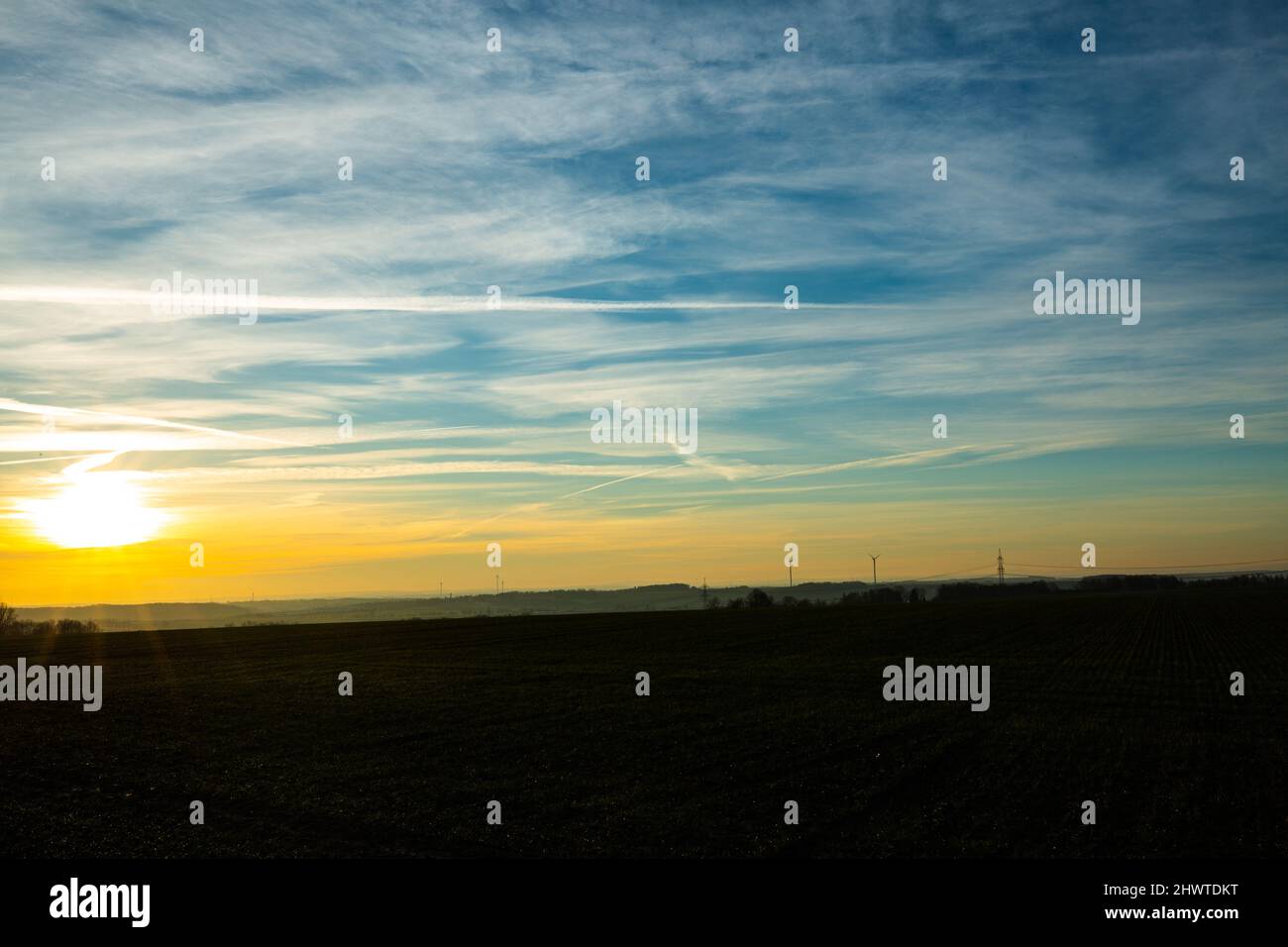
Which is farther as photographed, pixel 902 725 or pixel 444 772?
pixel 902 725

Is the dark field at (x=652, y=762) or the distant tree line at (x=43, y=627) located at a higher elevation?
the distant tree line at (x=43, y=627)

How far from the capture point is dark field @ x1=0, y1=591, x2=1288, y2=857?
1889 cm

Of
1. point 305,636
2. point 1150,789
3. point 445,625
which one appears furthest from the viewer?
point 445,625

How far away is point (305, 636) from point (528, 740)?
65311 millimetres

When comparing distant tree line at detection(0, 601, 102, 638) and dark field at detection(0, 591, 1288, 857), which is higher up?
distant tree line at detection(0, 601, 102, 638)

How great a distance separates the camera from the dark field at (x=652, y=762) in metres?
18.9

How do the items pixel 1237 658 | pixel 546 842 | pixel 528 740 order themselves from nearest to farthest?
pixel 546 842
pixel 528 740
pixel 1237 658

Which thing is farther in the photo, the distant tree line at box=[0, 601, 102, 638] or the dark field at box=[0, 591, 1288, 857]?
the distant tree line at box=[0, 601, 102, 638]

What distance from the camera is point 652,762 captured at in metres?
26.0

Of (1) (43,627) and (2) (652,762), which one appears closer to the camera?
(2) (652,762)

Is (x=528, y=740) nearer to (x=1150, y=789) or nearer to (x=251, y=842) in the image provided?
(x=251, y=842)
